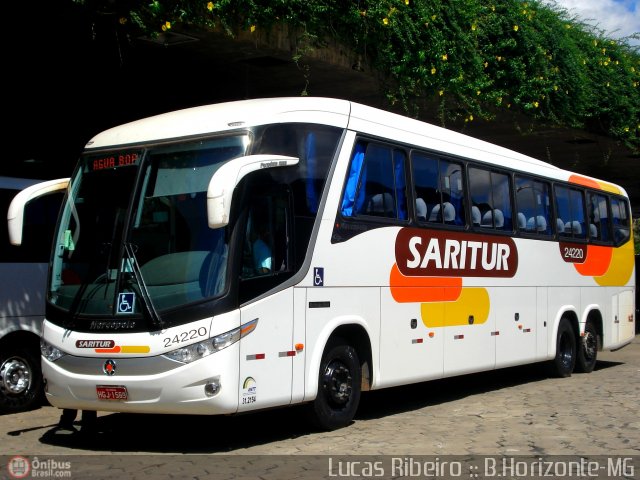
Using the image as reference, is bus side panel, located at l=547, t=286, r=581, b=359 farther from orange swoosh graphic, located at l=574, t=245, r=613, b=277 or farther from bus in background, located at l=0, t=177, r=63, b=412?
bus in background, located at l=0, t=177, r=63, b=412

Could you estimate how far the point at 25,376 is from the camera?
37.2ft

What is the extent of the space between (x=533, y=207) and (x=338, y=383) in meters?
6.04

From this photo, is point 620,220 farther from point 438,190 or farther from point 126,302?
point 126,302

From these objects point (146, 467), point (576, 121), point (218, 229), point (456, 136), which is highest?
point (576, 121)

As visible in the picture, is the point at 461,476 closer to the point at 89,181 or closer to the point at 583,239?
the point at 89,181

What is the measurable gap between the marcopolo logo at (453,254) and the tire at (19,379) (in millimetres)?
4754

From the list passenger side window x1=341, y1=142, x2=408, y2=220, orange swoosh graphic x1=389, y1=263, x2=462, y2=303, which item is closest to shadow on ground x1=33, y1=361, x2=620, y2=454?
orange swoosh graphic x1=389, y1=263, x2=462, y2=303

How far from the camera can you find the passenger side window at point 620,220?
1762 centimetres

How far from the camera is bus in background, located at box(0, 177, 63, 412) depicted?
11.1 metres

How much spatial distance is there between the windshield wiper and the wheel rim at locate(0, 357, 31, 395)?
139 inches

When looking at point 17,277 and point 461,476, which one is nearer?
point 461,476

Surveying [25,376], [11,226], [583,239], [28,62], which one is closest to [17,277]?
[25,376]

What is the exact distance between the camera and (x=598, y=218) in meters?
17.0

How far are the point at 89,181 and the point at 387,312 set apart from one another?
3630 millimetres
